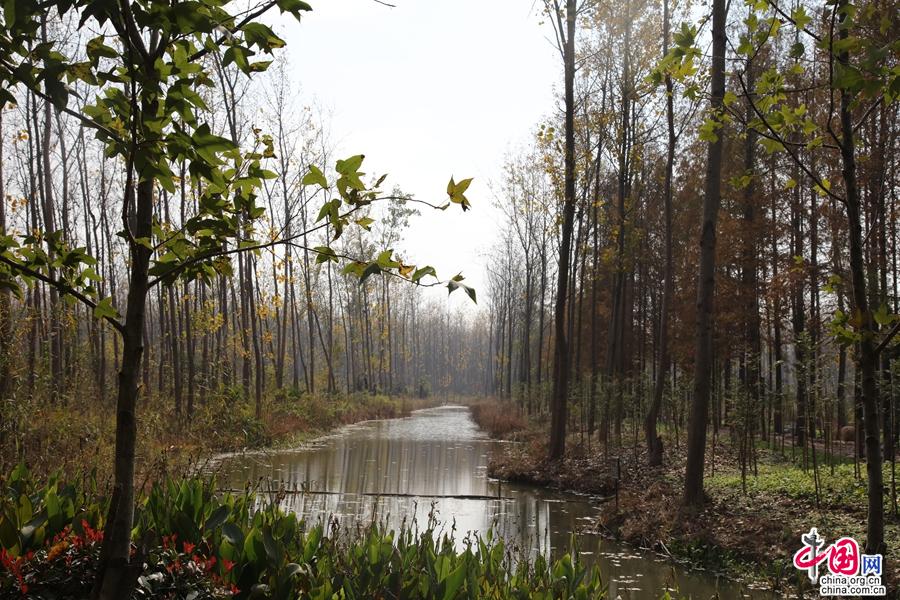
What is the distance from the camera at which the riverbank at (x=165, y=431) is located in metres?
6.46

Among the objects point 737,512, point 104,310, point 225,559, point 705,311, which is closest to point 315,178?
point 104,310

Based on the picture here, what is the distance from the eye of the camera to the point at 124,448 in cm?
213

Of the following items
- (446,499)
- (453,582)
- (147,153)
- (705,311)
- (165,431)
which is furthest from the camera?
(165,431)

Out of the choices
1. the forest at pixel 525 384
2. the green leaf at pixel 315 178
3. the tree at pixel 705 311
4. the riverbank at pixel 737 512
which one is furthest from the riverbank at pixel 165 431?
the tree at pixel 705 311

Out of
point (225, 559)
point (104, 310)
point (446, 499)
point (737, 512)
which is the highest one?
point (104, 310)

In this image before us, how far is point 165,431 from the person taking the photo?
39.8 ft

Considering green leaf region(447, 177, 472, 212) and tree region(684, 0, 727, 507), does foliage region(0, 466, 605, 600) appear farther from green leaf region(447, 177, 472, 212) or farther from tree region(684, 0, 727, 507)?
tree region(684, 0, 727, 507)

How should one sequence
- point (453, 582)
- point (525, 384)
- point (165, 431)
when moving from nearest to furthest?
point (453, 582), point (165, 431), point (525, 384)

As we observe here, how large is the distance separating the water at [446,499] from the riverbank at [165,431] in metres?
0.83

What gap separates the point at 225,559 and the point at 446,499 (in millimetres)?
7481

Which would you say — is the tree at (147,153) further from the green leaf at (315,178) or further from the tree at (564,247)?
the tree at (564,247)

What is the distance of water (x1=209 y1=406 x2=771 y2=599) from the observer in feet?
20.8

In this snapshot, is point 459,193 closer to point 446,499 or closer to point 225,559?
point 225,559

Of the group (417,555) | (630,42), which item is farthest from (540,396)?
(417,555)
